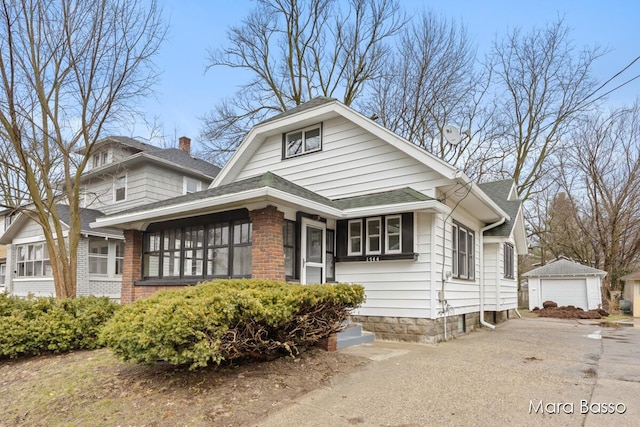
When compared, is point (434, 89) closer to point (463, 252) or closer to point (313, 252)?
point (463, 252)

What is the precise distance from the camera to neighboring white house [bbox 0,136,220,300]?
15.6m

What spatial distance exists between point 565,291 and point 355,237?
14.6 metres

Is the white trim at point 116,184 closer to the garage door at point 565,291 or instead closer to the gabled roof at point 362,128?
the gabled roof at point 362,128

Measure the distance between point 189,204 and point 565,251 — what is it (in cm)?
2502

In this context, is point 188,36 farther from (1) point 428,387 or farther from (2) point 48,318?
(1) point 428,387

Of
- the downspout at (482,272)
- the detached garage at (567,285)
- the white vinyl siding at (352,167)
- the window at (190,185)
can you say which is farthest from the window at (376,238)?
the detached garage at (567,285)

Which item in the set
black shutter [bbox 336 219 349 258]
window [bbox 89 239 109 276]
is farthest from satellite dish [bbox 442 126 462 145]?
window [bbox 89 239 109 276]

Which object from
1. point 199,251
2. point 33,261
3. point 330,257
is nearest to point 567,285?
point 330,257

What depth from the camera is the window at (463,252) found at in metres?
9.54

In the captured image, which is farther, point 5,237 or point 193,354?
point 5,237

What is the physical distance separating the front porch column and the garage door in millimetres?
17565

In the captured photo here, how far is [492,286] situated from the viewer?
12.2 m

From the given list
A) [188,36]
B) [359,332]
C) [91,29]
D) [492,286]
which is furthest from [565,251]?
[91,29]

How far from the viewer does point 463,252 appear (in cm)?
1018
